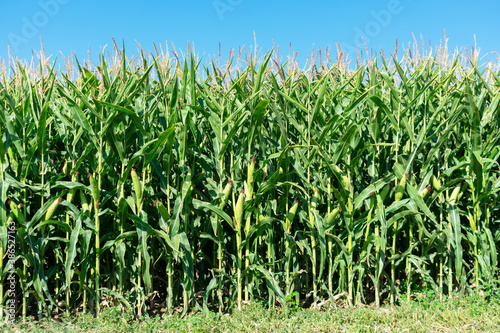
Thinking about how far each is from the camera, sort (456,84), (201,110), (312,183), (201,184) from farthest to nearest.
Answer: (456,84)
(201,184)
(312,183)
(201,110)

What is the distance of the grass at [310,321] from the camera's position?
8.81 ft

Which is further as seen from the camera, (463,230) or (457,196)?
(463,230)

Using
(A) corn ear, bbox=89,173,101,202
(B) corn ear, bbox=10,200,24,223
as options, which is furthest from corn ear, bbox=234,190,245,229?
(B) corn ear, bbox=10,200,24,223

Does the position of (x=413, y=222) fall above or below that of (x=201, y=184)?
below

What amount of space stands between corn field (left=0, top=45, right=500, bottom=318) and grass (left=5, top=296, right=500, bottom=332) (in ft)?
0.44

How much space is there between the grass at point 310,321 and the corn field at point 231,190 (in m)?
0.13

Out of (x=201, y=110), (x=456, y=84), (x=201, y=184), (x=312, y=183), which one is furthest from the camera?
(x=456, y=84)

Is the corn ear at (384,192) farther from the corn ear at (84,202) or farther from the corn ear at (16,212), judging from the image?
the corn ear at (16,212)

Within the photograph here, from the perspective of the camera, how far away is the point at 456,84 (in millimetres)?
3498

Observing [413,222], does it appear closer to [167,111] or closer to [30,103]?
[167,111]

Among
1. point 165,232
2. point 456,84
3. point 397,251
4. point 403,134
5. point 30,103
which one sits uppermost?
point 456,84

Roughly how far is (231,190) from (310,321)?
109cm

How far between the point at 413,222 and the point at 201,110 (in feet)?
6.15

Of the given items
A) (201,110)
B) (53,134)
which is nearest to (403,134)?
(201,110)
